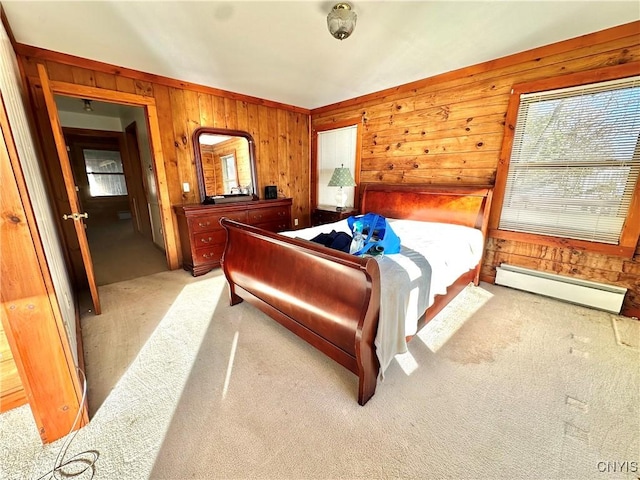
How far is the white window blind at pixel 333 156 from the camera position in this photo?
4.16 meters

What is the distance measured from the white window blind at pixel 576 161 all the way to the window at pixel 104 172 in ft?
27.2

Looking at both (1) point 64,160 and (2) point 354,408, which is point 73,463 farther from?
(1) point 64,160

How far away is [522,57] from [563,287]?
2.30 meters

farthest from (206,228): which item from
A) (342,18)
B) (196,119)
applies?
(342,18)

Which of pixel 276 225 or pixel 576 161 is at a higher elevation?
pixel 576 161

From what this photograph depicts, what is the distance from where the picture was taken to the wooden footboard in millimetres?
1331

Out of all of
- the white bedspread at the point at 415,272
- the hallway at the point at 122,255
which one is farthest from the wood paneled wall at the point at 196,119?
the white bedspread at the point at 415,272

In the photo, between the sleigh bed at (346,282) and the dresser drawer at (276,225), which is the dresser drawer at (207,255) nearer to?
the dresser drawer at (276,225)

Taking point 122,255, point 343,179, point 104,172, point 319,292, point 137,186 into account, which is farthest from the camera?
point 104,172

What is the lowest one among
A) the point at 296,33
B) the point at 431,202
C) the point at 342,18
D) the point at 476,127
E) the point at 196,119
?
the point at 431,202

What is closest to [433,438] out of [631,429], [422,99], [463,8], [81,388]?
[631,429]

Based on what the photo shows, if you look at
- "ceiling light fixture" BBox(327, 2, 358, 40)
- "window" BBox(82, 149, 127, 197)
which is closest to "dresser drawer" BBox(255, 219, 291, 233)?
"ceiling light fixture" BBox(327, 2, 358, 40)

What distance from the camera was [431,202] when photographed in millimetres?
3131

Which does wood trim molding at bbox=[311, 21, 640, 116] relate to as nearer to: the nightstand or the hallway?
the nightstand
